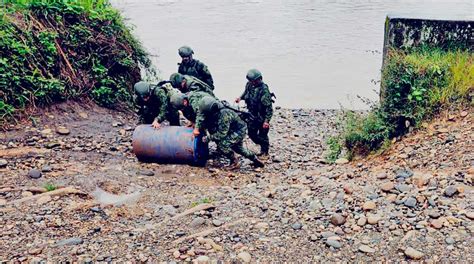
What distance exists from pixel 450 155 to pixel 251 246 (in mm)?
2611

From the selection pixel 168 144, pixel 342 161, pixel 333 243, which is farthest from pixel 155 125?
pixel 333 243

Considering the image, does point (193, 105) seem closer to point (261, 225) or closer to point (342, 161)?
point (342, 161)

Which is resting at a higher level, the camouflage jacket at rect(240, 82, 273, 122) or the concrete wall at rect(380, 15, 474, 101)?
the concrete wall at rect(380, 15, 474, 101)

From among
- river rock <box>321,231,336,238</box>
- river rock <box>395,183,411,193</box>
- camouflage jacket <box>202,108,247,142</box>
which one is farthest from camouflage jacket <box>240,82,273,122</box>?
river rock <box>321,231,336,238</box>

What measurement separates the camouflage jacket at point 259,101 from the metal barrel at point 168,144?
42.2 inches

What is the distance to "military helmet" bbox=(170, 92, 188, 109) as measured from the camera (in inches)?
274

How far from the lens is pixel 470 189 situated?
15.8 feet

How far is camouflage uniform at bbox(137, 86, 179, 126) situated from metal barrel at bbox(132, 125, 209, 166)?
32cm

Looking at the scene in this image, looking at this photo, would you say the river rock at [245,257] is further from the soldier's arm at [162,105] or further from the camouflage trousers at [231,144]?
the soldier's arm at [162,105]

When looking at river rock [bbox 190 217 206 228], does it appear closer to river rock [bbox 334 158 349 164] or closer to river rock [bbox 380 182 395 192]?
river rock [bbox 380 182 395 192]

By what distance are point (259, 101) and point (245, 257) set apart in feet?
11.5

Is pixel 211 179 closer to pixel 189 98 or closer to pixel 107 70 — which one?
pixel 189 98

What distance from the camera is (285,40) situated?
59.1ft

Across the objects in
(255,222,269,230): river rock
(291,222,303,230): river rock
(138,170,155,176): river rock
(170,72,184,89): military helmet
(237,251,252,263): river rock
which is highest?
(170,72,184,89): military helmet
